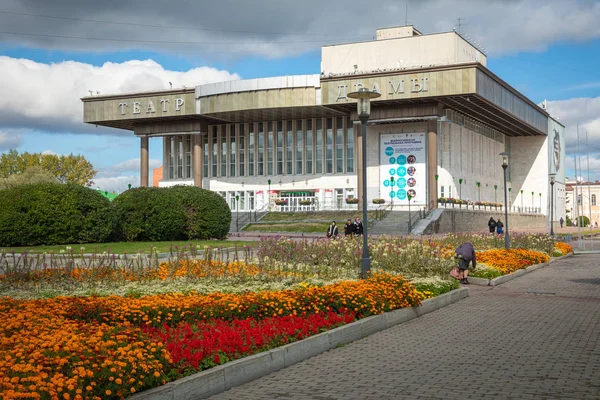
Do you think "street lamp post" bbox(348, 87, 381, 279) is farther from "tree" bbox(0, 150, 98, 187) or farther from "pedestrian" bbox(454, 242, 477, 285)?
"tree" bbox(0, 150, 98, 187)

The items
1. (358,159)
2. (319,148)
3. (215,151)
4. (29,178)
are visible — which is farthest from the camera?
(215,151)

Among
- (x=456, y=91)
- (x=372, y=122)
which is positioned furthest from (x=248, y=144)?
(x=456, y=91)

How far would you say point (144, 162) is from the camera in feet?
237

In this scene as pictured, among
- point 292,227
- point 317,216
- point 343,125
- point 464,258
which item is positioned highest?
point 343,125

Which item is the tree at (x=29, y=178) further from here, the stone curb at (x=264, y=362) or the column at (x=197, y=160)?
the stone curb at (x=264, y=362)

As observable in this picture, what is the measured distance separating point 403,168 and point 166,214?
3256 cm

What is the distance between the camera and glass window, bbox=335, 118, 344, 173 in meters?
68.8

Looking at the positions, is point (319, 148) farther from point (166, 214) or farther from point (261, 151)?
point (166, 214)

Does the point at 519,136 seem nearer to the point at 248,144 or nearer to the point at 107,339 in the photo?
the point at 248,144

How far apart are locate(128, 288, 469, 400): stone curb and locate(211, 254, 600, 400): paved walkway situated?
0.10 m

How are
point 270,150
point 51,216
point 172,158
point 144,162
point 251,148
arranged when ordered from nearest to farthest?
point 51,216, point 144,162, point 270,150, point 251,148, point 172,158

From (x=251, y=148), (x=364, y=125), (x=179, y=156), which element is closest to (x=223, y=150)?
(x=251, y=148)

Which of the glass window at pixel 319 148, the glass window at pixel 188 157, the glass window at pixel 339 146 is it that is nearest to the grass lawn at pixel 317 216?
the glass window at pixel 319 148

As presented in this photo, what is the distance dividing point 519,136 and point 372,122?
32.8 metres
